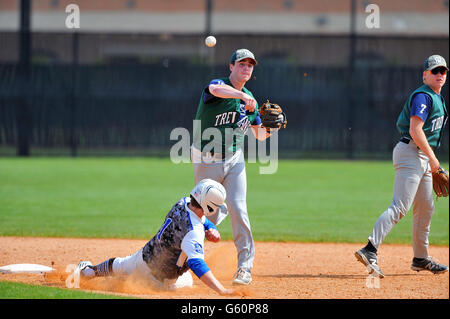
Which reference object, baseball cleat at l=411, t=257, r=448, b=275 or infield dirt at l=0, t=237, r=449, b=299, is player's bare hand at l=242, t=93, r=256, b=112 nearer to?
infield dirt at l=0, t=237, r=449, b=299

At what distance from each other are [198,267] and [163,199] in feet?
22.8

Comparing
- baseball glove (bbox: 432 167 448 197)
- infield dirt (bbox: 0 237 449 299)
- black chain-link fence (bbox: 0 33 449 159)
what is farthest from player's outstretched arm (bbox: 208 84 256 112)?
black chain-link fence (bbox: 0 33 449 159)

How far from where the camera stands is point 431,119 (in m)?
5.95

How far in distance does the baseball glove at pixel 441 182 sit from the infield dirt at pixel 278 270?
2.64 feet

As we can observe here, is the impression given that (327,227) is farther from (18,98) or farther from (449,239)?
(18,98)

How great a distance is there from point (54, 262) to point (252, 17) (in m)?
18.9

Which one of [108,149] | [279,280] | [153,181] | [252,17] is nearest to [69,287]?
[279,280]

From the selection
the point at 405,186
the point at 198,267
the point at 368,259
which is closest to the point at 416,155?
the point at 405,186

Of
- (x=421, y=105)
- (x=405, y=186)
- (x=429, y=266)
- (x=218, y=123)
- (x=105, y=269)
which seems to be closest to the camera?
(x=105, y=269)

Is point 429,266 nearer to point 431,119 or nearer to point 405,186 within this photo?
point 405,186

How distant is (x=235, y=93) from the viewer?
17.4ft

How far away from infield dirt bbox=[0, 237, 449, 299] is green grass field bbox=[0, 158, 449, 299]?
413 mm

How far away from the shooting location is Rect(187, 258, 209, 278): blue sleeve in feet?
14.5

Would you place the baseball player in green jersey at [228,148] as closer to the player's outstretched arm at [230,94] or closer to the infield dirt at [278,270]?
the player's outstretched arm at [230,94]
